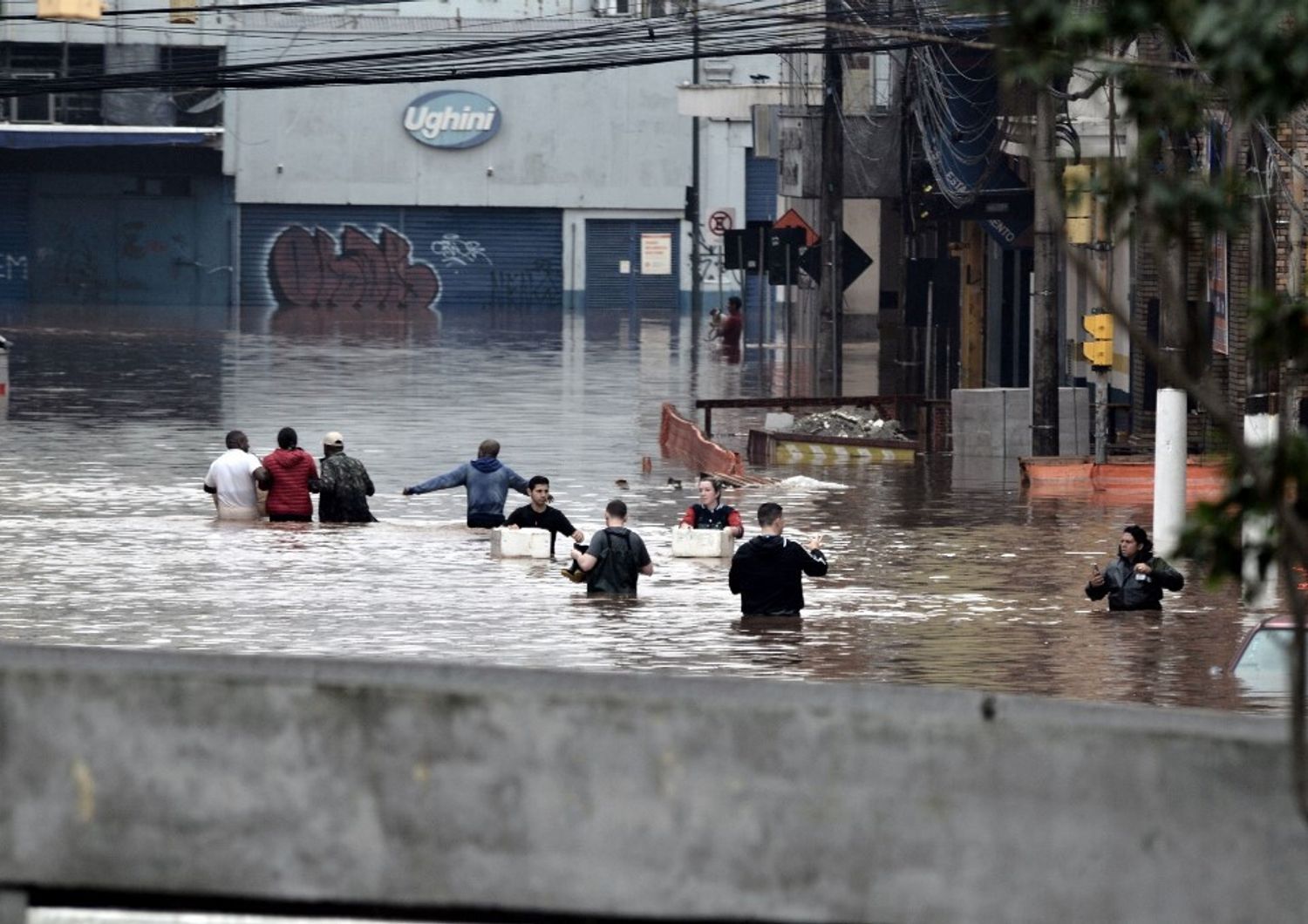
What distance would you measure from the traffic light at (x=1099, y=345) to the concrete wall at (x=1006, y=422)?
Answer: 440 centimetres

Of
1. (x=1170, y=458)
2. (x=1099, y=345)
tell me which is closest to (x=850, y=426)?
(x=1099, y=345)

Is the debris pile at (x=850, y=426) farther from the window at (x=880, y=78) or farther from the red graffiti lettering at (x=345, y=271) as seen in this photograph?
the red graffiti lettering at (x=345, y=271)

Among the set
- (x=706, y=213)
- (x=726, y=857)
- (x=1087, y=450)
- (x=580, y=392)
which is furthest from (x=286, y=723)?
(x=706, y=213)

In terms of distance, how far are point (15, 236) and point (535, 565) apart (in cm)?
5823

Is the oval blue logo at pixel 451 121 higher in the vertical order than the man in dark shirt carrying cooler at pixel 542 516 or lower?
higher

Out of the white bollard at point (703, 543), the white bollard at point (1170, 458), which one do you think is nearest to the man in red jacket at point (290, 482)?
the white bollard at point (703, 543)

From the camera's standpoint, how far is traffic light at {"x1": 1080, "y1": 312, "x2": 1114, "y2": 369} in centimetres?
2448

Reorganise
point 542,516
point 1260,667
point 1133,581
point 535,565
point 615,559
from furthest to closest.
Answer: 1. point 542,516
2. point 535,565
3. point 615,559
4. point 1133,581
5. point 1260,667

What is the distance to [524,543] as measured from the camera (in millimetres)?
20156

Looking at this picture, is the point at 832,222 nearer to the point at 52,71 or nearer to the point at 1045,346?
the point at 1045,346

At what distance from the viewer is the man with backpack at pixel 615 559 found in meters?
17.6

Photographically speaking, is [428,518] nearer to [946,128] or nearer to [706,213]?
[946,128]

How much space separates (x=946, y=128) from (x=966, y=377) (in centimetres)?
720

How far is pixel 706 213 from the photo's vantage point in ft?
A: 245
